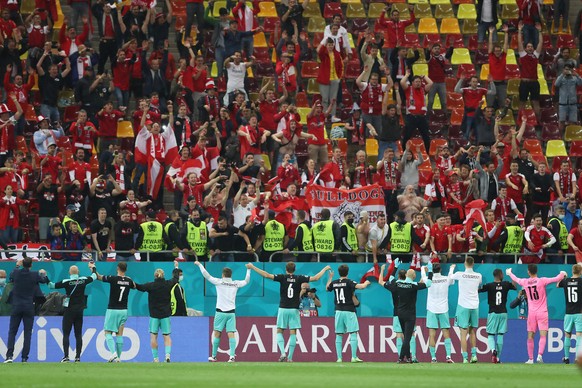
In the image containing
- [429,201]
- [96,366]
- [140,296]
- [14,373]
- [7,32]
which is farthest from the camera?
[7,32]

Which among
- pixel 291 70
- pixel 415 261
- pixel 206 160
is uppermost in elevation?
pixel 291 70

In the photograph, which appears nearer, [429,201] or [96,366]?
[96,366]

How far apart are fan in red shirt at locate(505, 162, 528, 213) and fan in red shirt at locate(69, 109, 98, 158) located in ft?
32.8

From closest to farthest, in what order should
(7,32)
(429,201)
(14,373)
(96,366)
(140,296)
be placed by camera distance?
(14,373) < (96,366) < (140,296) < (429,201) < (7,32)

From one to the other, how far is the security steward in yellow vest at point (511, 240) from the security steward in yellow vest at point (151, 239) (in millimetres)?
7490

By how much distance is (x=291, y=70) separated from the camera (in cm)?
3347

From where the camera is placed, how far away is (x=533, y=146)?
33156 mm

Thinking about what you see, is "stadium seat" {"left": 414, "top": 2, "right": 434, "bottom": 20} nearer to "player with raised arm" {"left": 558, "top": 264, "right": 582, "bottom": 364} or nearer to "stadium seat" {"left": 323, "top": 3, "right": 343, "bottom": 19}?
"stadium seat" {"left": 323, "top": 3, "right": 343, "bottom": 19}

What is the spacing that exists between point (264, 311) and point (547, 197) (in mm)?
7444

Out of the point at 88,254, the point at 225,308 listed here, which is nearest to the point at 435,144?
the point at 225,308

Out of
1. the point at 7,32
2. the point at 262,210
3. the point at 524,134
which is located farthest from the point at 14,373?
the point at 524,134

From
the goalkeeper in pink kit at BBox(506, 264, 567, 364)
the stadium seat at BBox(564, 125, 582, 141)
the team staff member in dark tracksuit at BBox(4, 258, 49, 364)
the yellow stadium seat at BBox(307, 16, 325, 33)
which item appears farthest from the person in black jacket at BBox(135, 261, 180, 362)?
the stadium seat at BBox(564, 125, 582, 141)

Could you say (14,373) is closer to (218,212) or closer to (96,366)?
(96,366)

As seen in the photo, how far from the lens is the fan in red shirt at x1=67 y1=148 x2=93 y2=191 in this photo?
94.7 feet
